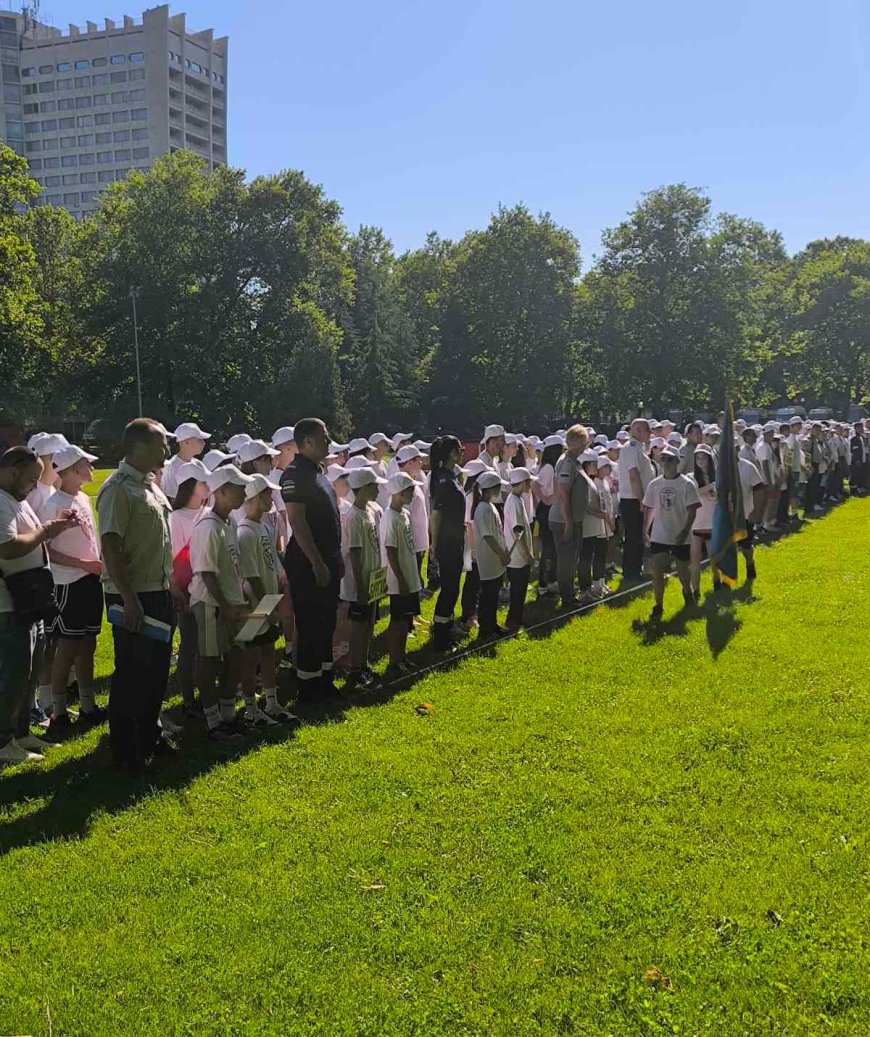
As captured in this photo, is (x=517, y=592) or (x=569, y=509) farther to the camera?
(x=569, y=509)

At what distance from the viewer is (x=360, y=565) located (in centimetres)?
729

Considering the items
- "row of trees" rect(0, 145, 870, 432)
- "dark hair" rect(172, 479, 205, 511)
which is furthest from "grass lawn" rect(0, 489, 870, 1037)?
"row of trees" rect(0, 145, 870, 432)

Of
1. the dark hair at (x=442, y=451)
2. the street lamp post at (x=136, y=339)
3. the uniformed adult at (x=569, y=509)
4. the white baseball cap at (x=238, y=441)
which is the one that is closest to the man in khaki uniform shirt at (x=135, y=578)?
the white baseball cap at (x=238, y=441)

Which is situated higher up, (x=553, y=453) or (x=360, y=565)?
(x=553, y=453)

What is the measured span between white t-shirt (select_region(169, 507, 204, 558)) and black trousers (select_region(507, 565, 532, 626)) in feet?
12.1

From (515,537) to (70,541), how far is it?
450 centimetres

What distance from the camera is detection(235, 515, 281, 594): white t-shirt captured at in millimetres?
6391

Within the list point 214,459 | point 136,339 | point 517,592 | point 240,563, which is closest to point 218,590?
point 240,563

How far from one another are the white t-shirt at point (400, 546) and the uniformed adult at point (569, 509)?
2.76m

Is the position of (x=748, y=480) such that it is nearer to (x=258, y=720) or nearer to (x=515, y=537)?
(x=515, y=537)

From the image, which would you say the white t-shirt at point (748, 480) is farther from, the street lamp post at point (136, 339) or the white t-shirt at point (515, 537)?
the street lamp post at point (136, 339)

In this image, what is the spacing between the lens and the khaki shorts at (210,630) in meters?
6.11

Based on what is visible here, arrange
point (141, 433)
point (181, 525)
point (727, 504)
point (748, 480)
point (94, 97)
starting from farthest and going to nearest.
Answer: point (94, 97), point (748, 480), point (181, 525), point (727, 504), point (141, 433)

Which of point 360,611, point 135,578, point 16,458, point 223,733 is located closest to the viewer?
point 135,578
